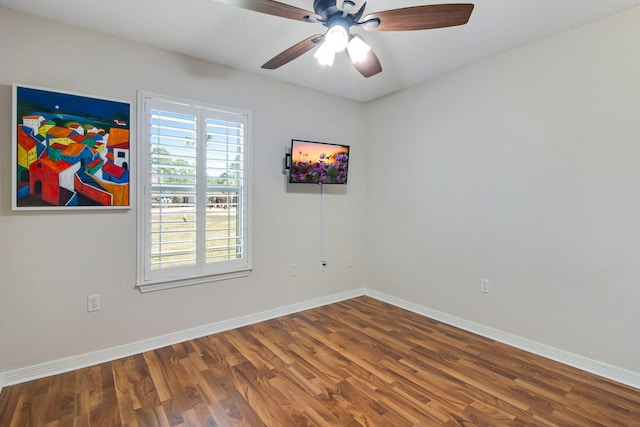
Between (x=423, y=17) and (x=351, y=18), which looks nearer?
(x=423, y=17)

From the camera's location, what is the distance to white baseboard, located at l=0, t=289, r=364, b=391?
2.22 metres

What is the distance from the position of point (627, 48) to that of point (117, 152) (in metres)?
3.76

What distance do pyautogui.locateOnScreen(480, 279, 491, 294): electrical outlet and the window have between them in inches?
89.0

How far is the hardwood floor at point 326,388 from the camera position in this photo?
1.86 m

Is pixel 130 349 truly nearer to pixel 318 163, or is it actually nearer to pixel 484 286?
pixel 318 163

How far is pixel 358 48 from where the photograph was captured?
2.03m

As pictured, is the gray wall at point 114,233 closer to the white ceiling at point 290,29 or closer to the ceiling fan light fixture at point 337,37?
the white ceiling at point 290,29

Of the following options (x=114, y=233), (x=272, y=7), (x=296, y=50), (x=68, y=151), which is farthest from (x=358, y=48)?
(x=114, y=233)

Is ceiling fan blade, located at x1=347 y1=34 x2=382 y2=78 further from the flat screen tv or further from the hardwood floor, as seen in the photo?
the hardwood floor

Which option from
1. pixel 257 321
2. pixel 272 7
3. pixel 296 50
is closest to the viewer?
pixel 272 7

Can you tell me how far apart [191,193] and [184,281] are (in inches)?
31.2

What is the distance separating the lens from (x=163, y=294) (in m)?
2.78

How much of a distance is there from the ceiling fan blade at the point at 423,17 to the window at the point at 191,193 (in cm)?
174

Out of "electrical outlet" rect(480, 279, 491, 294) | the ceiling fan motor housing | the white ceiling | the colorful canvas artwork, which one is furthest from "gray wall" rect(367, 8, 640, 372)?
the colorful canvas artwork
